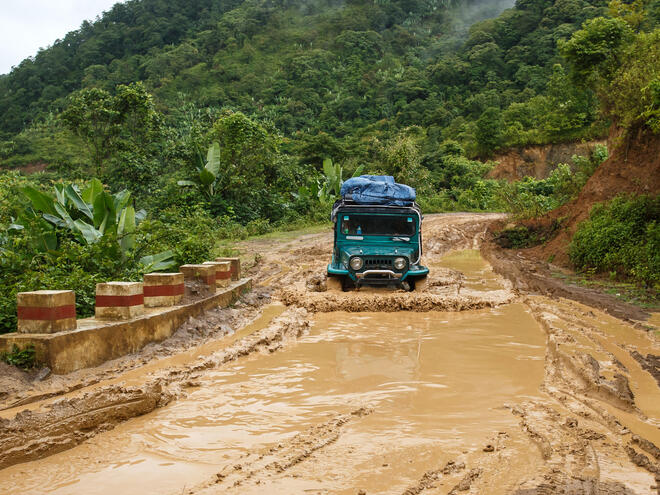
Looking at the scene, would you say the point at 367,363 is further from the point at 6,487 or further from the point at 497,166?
the point at 497,166

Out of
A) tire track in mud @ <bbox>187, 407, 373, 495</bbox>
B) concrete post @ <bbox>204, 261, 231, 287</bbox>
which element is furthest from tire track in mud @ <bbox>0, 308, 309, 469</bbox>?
concrete post @ <bbox>204, 261, 231, 287</bbox>

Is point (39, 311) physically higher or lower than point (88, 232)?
lower

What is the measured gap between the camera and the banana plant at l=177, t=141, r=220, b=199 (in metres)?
23.2

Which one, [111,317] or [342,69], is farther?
[342,69]

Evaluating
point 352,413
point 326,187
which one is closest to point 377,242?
point 352,413

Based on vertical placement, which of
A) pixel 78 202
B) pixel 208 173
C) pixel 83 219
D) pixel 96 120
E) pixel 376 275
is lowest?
pixel 376 275

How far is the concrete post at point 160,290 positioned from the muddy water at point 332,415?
5.48 ft

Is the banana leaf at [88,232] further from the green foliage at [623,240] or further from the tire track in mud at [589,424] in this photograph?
the green foliage at [623,240]

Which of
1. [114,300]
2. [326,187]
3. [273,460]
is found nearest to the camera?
[273,460]

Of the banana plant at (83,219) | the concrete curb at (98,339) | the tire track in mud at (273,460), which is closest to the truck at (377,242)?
the banana plant at (83,219)

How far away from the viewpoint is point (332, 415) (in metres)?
4.70

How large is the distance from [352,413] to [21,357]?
2.97 meters

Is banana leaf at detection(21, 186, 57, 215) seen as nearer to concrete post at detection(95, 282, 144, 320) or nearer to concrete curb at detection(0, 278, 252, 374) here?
concrete curb at detection(0, 278, 252, 374)

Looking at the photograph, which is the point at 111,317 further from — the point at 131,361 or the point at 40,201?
the point at 40,201
